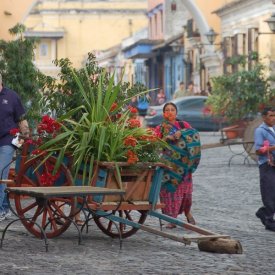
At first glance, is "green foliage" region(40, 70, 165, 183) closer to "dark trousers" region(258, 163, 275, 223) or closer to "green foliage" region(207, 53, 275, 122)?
"dark trousers" region(258, 163, 275, 223)

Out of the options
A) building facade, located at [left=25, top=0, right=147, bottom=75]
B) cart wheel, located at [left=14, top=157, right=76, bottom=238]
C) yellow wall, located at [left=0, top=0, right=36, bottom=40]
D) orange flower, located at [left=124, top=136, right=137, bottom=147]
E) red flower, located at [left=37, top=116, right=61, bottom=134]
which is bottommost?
cart wheel, located at [left=14, top=157, right=76, bottom=238]

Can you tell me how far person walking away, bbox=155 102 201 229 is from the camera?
1415 cm

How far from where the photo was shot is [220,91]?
3072 centimetres

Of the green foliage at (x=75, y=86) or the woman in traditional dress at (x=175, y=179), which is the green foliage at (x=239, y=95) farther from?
the green foliage at (x=75, y=86)

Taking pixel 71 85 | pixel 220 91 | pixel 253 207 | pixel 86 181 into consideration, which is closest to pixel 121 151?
pixel 86 181

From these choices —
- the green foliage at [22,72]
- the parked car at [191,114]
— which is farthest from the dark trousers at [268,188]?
the parked car at [191,114]

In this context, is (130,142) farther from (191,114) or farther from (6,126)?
(191,114)

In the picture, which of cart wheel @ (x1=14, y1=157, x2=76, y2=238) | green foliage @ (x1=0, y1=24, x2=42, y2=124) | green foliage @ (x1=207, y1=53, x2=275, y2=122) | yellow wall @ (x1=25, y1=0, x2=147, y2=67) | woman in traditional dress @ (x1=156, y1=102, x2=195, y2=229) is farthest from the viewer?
yellow wall @ (x1=25, y1=0, x2=147, y2=67)

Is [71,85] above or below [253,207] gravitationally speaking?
above

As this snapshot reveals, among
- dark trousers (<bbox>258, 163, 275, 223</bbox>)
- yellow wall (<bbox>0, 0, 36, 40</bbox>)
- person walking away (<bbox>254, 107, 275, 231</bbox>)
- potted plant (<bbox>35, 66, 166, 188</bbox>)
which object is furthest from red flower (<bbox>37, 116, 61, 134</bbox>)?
yellow wall (<bbox>0, 0, 36, 40</bbox>)

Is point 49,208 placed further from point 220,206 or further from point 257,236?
point 220,206

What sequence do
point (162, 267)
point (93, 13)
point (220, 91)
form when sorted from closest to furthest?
1. point (162, 267)
2. point (220, 91)
3. point (93, 13)

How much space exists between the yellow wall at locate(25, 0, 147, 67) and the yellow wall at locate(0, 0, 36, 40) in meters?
53.4

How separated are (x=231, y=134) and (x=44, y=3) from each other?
243 feet
